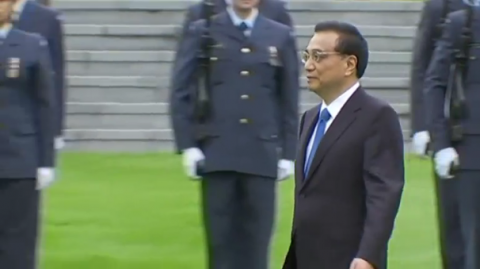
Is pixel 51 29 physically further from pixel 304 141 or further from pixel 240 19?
pixel 304 141

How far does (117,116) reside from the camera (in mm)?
15219

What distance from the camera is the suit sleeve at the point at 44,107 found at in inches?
297

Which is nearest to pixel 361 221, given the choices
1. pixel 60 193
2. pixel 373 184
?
pixel 373 184

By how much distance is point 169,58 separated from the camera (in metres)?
15.9

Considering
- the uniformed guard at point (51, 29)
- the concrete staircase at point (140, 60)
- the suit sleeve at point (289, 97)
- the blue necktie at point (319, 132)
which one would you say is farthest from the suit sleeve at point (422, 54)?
the concrete staircase at point (140, 60)

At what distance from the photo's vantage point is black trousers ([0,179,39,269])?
24.6ft

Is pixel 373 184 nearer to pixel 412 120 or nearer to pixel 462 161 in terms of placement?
pixel 462 161

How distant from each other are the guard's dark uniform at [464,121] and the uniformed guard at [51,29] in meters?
2.14

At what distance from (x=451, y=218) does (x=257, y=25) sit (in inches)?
57.5

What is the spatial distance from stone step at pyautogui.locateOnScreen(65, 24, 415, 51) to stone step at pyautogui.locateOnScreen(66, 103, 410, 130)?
1108 mm

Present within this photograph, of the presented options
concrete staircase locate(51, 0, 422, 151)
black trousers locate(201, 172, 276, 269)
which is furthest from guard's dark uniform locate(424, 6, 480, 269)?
concrete staircase locate(51, 0, 422, 151)

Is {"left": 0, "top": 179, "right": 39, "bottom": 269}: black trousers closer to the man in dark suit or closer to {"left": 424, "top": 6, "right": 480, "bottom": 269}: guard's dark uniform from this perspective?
{"left": 424, "top": 6, "right": 480, "bottom": 269}: guard's dark uniform

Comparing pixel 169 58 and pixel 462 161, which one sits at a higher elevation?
pixel 462 161

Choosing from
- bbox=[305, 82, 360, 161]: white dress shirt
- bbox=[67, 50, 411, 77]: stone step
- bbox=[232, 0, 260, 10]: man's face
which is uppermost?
bbox=[305, 82, 360, 161]: white dress shirt
